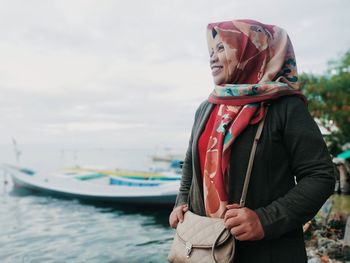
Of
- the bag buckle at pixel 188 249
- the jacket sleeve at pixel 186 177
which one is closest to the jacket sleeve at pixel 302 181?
the bag buckle at pixel 188 249

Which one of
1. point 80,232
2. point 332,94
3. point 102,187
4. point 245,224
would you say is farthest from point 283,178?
point 332,94

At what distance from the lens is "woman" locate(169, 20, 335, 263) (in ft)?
3.78

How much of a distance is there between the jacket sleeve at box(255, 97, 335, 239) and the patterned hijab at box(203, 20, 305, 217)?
0.47 ft

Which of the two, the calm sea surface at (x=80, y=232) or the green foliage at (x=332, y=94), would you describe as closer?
the calm sea surface at (x=80, y=232)

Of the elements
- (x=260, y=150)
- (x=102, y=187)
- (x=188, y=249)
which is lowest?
(x=102, y=187)

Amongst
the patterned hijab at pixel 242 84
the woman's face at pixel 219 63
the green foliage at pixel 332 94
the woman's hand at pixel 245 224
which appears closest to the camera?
the woman's hand at pixel 245 224

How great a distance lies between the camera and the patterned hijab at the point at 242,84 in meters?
1.25

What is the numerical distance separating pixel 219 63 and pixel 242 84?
0.15 metres

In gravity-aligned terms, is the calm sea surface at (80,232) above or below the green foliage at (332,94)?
below

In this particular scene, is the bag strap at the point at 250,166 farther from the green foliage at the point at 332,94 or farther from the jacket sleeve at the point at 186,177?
the green foliage at the point at 332,94

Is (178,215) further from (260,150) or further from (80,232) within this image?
(80,232)

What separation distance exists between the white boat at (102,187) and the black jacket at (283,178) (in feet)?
36.2

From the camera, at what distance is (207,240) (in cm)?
122

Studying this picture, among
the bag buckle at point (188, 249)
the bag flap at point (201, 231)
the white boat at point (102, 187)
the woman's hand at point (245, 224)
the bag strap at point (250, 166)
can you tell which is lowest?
the white boat at point (102, 187)
